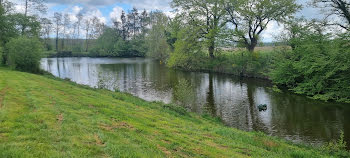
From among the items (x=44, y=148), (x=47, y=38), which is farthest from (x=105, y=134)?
(x=47, y=38)

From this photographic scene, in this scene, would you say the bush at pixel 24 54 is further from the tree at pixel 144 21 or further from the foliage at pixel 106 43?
the tree at pixel 144 21

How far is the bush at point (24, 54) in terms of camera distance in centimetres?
2803

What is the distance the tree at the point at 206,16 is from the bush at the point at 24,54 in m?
28.1

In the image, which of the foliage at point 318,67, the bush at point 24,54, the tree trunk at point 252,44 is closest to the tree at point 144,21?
the tree trunk at point 252,44

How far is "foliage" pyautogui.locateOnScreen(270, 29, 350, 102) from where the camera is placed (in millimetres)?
22891

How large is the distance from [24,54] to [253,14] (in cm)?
3505

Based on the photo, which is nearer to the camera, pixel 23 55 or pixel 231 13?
pixel 23 55

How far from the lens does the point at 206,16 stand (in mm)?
46375

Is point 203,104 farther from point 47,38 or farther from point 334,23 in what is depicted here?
point 47,38

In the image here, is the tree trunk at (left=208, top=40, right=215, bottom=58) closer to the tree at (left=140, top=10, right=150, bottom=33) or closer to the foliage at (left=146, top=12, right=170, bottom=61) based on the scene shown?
the foliage at (left=146, top=12, right=170, bottom=61)

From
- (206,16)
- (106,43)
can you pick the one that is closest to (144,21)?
(106,43)

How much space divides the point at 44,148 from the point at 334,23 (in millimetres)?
29626

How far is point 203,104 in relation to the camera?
22.5 metres

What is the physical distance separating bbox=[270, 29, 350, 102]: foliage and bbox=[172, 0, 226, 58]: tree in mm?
14398
